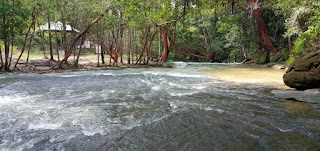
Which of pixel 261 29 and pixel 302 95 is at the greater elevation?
pixel 261 29

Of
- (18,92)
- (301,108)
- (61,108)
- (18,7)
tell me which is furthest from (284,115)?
(18,7)

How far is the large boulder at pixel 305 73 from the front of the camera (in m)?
6.53

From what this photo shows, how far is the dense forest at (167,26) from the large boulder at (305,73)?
127 cm

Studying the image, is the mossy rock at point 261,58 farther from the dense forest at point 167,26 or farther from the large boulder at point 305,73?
the large boulder at point 305,73

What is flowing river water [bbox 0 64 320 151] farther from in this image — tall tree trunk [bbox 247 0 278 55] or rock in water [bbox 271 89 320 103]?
tall tree trunk [bbox 247 0 278 55]

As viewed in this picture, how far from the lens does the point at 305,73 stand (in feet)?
22.2

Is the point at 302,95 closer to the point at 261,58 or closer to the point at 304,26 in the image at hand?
the point at 304,26

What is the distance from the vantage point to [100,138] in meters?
3.64

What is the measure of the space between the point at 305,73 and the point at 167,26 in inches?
640

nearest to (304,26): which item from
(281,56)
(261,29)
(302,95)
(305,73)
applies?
(305,73)

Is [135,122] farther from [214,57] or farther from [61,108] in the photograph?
[214,57]

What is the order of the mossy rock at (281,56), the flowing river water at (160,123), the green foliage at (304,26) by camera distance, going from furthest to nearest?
→ the mossy rock at (281,56) → the green foliage at (304,26) → the flowing river water at (160,123)

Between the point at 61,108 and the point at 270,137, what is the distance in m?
4.93

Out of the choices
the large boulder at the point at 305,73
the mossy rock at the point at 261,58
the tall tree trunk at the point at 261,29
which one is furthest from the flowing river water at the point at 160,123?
the mossy rock at the point at 261,58
